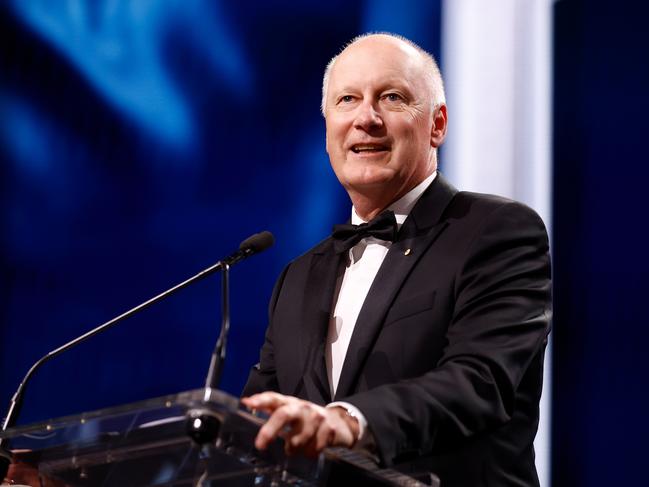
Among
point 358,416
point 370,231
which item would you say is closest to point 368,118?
point 370,231

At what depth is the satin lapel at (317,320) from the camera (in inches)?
80.1

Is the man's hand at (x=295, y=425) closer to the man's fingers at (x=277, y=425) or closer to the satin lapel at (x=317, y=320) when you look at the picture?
the man's fingers at (x=277, y=425)

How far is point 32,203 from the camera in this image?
11.6 ft

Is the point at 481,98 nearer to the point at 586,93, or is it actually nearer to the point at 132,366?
the point at 586,93

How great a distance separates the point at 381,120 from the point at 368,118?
33 mm

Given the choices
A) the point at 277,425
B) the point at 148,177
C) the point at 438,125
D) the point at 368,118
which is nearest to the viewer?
the point at 277,425

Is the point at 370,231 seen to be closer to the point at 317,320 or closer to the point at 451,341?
the point at 317,320

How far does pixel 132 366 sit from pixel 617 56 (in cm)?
209

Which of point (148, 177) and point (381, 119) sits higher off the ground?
point (381, 119)

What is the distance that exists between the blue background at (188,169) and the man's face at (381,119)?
3.55ft

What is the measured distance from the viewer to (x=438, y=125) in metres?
2.52

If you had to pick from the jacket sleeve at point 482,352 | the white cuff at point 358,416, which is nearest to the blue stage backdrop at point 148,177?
the jacket sleeve at point 482,352

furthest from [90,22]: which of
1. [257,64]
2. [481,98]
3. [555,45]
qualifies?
[555,45]

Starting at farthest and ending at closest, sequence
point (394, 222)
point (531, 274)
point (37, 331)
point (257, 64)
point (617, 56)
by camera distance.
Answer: point (257, 64) → point (37, 331) → point (617, 56) → point (394, 222) → point (531, 274)
